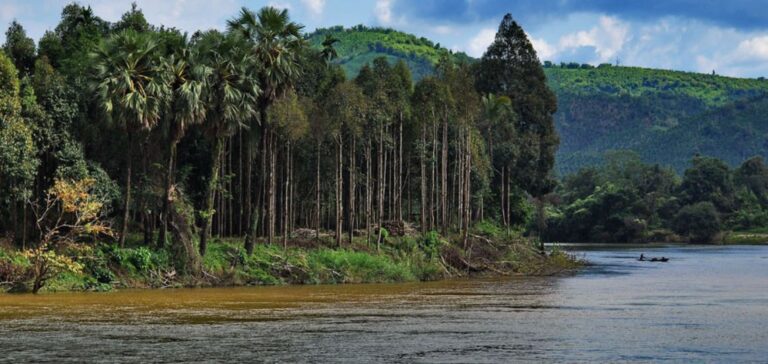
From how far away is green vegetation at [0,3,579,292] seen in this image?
178ft

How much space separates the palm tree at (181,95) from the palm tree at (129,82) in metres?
0.77

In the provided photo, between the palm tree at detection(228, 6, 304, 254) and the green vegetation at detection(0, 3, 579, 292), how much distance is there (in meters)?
0.09

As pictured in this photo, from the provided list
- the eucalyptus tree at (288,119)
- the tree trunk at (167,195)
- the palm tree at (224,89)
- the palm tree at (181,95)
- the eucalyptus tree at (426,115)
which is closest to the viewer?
the palm tree at (181,95)

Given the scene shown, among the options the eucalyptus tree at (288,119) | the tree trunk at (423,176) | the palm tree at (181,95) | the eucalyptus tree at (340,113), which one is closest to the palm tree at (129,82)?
the palm tree at (181,95)

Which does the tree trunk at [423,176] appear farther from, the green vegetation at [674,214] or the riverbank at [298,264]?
the green vegetation at [674,214]

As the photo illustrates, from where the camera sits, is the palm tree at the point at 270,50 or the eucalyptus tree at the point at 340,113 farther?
the eucalyptus tree at the point at 340,113

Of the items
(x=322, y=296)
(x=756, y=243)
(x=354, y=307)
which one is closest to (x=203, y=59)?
(x=322, y=296)

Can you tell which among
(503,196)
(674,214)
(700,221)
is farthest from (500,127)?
(674,214)

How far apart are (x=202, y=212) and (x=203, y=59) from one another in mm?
8615

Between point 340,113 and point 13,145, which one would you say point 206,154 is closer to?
point 340,113

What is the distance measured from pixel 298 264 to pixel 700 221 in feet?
414

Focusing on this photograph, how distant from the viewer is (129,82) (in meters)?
54.4

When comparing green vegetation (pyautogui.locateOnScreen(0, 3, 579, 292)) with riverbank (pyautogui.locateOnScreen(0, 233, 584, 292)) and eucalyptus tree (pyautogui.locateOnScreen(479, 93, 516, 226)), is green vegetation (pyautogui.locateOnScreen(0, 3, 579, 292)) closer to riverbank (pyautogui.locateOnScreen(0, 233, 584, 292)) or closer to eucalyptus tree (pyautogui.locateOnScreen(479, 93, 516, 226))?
riverbank (pyautogui.locateOnScreen(0, 233, 584, 292))

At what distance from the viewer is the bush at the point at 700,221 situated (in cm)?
17275
